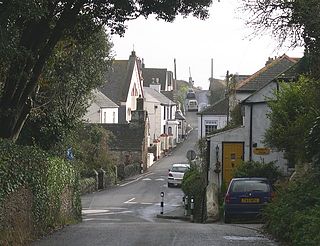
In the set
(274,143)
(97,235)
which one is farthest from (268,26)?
(274,143)

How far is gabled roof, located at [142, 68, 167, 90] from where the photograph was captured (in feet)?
400

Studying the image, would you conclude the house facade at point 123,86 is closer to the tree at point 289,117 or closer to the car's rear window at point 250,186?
the tree at point 289,117

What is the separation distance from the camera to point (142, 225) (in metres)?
20.4

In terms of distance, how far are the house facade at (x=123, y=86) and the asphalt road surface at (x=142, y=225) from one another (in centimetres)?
830

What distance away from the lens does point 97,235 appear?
15695 millimetres

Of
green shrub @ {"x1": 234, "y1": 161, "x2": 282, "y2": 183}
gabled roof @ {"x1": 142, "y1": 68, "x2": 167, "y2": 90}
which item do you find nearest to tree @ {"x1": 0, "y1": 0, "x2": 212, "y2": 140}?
green shrub @ {"x1": 234, "y1": 161, "x2": 282, "y2": 183}

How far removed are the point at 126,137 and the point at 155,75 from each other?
55125 millimetres

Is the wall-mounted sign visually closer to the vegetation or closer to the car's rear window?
the car's rear window

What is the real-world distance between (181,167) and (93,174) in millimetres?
6889

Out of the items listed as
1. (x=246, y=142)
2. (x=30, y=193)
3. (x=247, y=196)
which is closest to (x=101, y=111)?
(x=246, y=142)

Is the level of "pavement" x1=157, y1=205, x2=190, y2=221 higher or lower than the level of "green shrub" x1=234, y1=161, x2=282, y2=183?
lower

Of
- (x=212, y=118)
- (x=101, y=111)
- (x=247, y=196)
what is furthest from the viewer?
(x=101, y=111)

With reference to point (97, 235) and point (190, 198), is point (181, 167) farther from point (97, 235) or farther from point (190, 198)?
point (97, 235)

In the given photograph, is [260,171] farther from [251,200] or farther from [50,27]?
[50,27]
